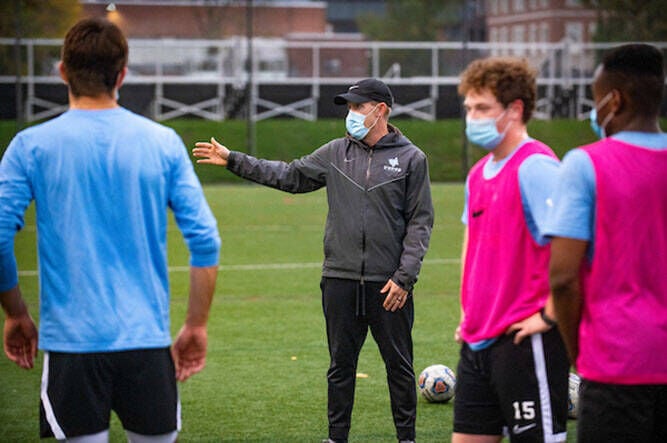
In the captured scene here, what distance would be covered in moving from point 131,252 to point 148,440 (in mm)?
669

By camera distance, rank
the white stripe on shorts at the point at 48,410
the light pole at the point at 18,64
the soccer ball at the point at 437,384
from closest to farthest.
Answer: the white stripe on shorts at the point at 48,410, the soccer ball at the point at 437,384, the light pole at the point at 18,64

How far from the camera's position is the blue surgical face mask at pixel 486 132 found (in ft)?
15.0

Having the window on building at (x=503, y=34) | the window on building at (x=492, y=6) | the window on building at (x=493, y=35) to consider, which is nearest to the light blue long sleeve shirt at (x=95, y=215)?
the window on building at (x=503, y=34)

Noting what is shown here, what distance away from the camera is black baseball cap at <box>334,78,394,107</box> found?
6613 millimetres

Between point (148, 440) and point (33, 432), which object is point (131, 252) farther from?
point (33, 432)

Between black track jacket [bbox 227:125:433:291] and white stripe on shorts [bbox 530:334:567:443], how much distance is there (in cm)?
185

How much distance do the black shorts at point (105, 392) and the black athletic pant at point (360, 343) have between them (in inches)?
95.2

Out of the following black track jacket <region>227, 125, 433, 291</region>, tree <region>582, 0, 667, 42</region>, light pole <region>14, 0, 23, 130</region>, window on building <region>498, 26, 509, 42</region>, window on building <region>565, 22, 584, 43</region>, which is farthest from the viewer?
window on building <region>498, 26, 509, 42</region>

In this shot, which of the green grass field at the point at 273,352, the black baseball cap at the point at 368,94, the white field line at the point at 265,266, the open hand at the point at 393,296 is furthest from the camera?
the white field line at the point at 265,266

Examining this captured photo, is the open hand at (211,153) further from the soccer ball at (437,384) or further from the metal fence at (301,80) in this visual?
the metal fence at (301,80)

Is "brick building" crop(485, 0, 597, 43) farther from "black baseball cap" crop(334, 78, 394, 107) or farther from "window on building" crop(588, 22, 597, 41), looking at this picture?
"black baseball cap" crop(334, 78, 394, 107)

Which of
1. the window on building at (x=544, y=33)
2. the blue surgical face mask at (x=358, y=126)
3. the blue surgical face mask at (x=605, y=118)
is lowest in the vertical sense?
the blue surgical face mask at (x=358, y=126)

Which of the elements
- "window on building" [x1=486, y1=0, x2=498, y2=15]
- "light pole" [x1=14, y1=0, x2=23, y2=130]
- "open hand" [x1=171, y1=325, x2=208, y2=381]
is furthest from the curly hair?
"window on building" [x1=486, y1=0, x2=498, y2=15]

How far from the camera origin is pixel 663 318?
381 cm
